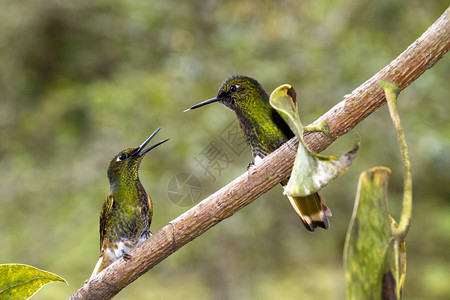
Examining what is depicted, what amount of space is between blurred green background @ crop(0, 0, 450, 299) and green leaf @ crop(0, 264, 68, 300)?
1.74m

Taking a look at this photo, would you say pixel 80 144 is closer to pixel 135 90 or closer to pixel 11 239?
pixel 11 239

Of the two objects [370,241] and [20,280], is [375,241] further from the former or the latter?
[20,280]

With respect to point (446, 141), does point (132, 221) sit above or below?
above

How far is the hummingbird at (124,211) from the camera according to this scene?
5.34ft

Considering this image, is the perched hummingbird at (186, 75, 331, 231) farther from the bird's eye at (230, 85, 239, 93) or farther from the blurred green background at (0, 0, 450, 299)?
the blurred green background at (0, 0, 450, 299)

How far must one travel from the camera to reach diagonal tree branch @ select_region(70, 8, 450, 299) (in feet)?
2.44

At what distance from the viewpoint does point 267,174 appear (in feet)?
2.67

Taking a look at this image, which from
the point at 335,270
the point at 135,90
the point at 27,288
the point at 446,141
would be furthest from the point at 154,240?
the point at 335,270

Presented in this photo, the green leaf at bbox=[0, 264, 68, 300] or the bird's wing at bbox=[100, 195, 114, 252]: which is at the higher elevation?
the bird's wing at bbox=[100, 195, 114, 252]

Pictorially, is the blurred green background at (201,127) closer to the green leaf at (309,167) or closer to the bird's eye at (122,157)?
the bird's eye at (122,157)

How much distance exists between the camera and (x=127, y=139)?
347 centimetres

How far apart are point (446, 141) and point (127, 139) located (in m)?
1.99

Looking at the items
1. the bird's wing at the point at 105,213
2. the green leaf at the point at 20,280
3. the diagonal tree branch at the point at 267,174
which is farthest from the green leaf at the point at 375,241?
the bird's wing at the point at 105,213

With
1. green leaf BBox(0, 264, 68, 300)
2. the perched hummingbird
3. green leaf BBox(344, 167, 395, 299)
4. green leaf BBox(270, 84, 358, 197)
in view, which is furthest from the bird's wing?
green leaf BBox(344, 167, 395, 299)
